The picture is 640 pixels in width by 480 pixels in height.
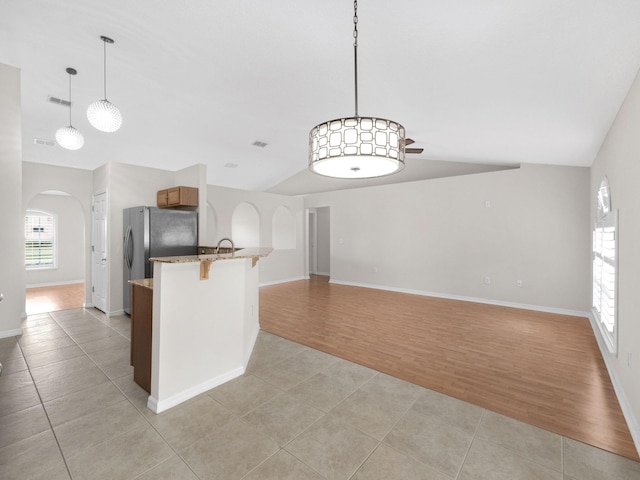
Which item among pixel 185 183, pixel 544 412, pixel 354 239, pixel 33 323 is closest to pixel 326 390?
pixel 544 412

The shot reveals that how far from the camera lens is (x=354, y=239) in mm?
7340

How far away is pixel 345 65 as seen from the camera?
260 cm

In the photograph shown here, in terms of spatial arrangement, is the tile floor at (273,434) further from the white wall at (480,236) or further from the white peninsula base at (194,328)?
the white wall at (480,236)

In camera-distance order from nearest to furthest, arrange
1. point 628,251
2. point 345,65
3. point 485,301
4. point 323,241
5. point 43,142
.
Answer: point 628,251
point 345,65
point 43,142
point 485,301
point 323,241

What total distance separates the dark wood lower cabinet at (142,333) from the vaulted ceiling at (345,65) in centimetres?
215

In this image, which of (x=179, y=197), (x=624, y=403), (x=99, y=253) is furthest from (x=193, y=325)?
(x=99, y=253)

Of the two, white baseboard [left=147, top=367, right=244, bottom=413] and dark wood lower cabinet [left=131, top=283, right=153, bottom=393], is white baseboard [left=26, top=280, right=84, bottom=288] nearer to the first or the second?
dark wood lower cabinet [left=131, top=283, right=153, bottom=393]

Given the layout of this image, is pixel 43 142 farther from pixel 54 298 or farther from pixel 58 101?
pixel 54 298

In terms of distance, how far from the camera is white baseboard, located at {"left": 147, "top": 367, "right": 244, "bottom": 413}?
2109 mm

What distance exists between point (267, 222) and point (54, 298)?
447 centimetres

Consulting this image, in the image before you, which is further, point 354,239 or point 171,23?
point 354,239

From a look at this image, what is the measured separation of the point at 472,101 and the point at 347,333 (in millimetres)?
2931

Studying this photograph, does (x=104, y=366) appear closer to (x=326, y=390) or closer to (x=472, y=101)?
(x=326, y=390)

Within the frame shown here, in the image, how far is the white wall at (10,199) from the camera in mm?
3393
